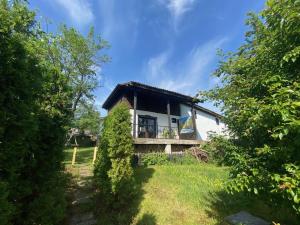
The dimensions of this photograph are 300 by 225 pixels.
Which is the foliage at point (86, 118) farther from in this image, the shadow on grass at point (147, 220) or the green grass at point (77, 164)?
the shadow on grass at point (147, 220)

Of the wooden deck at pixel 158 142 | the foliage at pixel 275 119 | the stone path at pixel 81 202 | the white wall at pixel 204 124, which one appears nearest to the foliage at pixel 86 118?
the white wall at pixel 204 124

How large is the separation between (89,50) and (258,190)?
22.1 metres

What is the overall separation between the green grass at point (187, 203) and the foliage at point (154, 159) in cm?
324

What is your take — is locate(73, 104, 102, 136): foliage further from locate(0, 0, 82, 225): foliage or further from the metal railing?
locate(0, 0, 82, 225): foliage

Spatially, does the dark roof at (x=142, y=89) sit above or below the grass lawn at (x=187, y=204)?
above

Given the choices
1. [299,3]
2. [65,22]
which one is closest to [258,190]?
[299,3]

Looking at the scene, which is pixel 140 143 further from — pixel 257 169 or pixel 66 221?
pixel 257 169

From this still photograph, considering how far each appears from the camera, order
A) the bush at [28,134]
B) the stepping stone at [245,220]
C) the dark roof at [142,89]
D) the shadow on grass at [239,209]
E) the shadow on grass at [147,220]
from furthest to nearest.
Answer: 1. the dark roof at [142,89]
2. the shadow on grass at [147,220]
3. the shadow on grass at [239,209]
4. the stepping stone at [245,220]
5. the bush at [28,134]

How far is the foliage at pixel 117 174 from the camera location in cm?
555

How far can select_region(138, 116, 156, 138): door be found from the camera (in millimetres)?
16531

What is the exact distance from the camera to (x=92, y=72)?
2173 cm

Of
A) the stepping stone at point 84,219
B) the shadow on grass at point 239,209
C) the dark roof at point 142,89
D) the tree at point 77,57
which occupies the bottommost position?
the stepping stone at point 84,219

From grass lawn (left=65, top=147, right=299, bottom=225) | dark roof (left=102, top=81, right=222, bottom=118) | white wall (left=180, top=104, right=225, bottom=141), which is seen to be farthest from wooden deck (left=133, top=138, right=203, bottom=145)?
white wall (left=180, top=104, right=225, bottom=141)

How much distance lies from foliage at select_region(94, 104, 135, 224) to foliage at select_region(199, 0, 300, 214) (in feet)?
11.7
